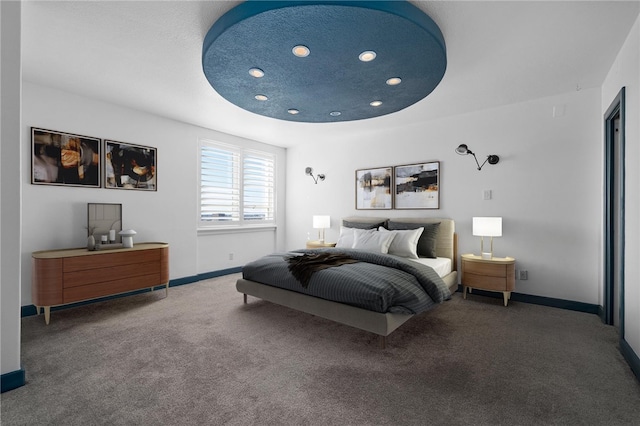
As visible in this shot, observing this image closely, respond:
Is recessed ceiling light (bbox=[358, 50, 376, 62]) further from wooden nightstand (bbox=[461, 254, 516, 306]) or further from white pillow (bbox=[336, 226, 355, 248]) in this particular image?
wooden nightstand (bbox=[461, 254, 516, 306])

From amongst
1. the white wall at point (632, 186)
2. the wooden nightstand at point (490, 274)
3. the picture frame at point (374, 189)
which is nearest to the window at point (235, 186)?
the picture frame at point (374, 189)

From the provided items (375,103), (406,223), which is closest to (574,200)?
(406,223)

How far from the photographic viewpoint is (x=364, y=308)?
2.58m

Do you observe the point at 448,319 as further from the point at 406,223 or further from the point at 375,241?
the point at 406,223

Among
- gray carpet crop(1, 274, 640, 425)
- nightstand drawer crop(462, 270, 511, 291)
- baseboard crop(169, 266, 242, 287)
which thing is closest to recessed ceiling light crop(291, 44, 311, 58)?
gray carpet crop(1, 274, 640, 425)

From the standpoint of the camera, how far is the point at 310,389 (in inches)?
76.8

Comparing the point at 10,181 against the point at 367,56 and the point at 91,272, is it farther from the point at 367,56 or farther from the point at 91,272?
the point at 367,56

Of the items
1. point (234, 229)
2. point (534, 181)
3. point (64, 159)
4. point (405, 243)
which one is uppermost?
point (64, 159)

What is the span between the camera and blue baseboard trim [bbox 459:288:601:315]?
11.3ft

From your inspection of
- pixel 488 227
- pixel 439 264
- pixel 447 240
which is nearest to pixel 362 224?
pixel 447 240

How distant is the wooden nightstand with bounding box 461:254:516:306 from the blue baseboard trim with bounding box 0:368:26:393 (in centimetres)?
435

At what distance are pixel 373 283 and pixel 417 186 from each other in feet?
8.69

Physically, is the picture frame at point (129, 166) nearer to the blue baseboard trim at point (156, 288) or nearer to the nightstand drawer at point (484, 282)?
Result: the blue baseboard trim at point (156, 288)

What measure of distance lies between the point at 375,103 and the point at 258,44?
156cm
